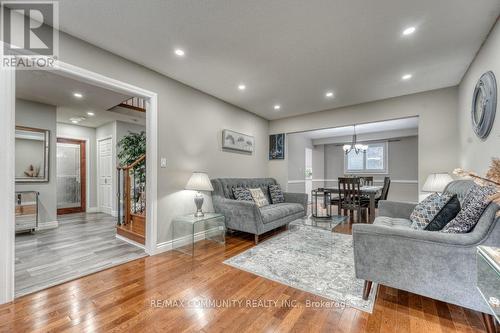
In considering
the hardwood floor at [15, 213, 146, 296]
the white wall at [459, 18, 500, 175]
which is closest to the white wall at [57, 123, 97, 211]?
the hardwood floor at [15, 213, 146, 296]

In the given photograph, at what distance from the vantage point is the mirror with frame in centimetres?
414

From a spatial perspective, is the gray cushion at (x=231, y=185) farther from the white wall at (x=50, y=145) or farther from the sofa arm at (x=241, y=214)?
the white wall at (x=50, y=145)

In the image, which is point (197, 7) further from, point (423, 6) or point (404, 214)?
point (404, 214)

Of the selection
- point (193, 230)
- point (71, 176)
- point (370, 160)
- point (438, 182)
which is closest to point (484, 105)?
point (438, 182)

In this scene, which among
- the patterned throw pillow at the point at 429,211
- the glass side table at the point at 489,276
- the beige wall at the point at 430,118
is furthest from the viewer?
the beige wall at the point at 430,118

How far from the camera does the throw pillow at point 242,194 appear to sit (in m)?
3.81

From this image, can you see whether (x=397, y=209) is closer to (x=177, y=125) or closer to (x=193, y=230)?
(x=193, y=230)

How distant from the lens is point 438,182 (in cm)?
324

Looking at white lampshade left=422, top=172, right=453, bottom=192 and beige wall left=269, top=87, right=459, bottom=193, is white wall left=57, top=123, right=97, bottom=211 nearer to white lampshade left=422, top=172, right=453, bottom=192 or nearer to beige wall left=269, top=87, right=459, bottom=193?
beige wall left=269, top=87, right=459, bottom=193

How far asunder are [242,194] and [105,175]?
4.22 metres

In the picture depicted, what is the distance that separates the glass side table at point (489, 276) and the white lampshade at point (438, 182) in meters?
2.29

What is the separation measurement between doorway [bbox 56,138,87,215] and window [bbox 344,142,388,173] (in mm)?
8478

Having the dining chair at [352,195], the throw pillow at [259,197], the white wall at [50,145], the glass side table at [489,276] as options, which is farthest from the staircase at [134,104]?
the glass side table at [489,276]

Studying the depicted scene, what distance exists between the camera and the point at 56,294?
6.38 ft
